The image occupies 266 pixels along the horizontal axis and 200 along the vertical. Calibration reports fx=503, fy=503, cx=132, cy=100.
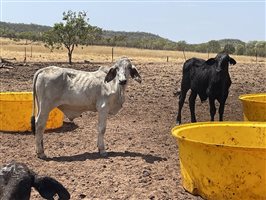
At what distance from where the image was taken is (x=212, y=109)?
10.9 m

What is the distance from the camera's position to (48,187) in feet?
15.1

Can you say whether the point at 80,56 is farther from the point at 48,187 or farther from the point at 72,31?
the point at 48,187

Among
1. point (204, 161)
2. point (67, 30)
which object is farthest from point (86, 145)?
Answer: point (67, 30)

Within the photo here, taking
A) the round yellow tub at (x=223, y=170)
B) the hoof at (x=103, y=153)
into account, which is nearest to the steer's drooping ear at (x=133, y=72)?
the hoof at (x=103, y=153)

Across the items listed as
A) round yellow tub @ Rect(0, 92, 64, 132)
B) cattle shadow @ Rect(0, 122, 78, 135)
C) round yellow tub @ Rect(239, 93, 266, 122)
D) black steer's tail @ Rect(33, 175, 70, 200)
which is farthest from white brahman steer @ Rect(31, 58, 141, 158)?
black steer's tail @ Rect(33, 175, 70, 200)

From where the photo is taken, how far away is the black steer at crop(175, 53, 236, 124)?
1087 centimetres

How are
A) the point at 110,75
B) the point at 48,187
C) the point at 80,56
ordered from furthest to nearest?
the point at 80,56, the point at 110,75, the point at 48,187

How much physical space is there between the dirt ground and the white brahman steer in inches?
23.1

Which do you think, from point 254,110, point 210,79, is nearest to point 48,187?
point 254,110

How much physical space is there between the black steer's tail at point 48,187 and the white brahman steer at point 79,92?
13.6ft

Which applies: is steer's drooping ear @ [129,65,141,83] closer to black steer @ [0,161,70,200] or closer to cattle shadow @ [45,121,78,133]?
cattle shadow @ [45,121,78,133]

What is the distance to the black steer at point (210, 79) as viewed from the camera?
10867 mm

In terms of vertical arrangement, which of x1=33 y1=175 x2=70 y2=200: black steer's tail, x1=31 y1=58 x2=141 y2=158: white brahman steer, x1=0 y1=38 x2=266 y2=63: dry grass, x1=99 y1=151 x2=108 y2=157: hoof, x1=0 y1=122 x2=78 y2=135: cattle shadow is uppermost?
x1=31 y1=58 x2=141 y2=158: white brahman steer

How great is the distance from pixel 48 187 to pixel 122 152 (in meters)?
4.36
